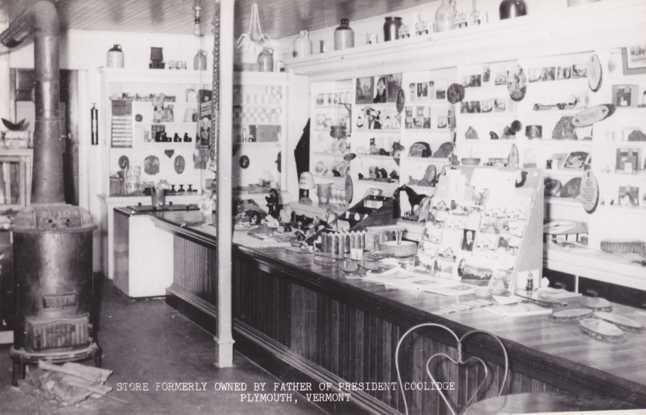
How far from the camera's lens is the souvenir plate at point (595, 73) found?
5.52 m

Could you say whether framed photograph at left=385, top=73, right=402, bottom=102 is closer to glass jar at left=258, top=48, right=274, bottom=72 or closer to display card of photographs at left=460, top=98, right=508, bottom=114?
display card of photographs at left=460, top=98, right=508, bottom=114

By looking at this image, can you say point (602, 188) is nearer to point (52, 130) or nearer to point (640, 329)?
point (640, 329)

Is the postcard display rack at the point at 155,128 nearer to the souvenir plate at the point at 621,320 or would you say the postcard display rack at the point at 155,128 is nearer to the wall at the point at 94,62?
the wall at the point at 94,62

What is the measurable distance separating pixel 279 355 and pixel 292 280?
617 mm

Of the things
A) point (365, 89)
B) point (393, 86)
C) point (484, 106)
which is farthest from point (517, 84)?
point (365, 89)

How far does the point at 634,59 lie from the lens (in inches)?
208

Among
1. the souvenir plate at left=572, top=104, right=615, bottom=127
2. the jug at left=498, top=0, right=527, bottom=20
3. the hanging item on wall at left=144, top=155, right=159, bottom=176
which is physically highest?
the jug at left=498, top=0, right=527, bottom=20

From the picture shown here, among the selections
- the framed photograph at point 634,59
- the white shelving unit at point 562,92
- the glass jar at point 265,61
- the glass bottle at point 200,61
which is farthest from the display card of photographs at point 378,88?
the framed photograph at point 634,59

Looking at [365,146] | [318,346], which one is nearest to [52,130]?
[318,346]

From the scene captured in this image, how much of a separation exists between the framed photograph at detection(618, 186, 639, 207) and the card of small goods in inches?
245

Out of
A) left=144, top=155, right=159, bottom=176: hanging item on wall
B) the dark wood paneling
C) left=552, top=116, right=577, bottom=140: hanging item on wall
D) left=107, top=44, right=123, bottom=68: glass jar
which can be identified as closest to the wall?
left=107, top=44, right=123, bottom=68: glass jar

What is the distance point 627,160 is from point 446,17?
2.07 m

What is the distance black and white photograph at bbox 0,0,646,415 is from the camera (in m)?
3.80

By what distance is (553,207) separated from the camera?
241 inches
